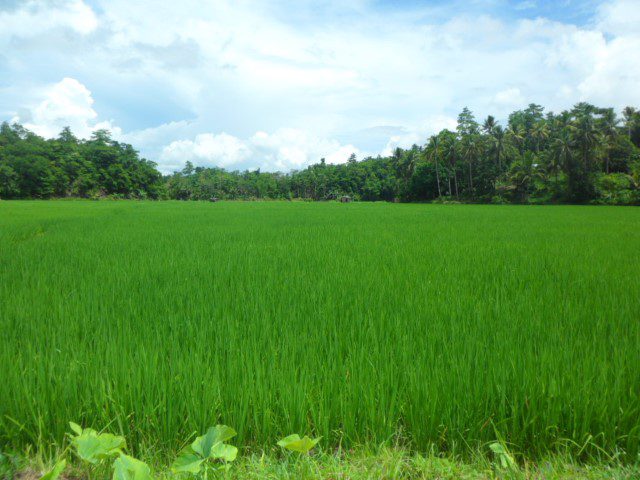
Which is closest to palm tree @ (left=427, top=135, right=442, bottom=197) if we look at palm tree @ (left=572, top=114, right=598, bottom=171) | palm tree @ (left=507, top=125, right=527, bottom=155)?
palm tree @ (left=507, top=125, right=527, bottom=155)

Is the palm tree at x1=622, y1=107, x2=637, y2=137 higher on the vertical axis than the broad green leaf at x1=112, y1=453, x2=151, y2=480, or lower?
higher

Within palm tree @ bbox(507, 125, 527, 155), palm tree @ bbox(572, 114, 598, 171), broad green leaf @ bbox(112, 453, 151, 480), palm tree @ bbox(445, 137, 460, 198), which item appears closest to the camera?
broad green leaf @ bbox(112, 453, 151, 480)

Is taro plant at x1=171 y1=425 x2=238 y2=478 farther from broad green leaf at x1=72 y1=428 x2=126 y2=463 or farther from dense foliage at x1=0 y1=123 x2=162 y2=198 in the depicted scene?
dense foliage at x1=0 y1=123 x2=162 y2=198

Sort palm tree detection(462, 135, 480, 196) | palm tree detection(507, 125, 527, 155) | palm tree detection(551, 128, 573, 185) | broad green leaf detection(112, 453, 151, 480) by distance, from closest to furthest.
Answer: broad green leaf detection(112, 453, 151, 480), palm tree detection(551, 128, 573, 185), palm tree detection(462, 135, 480, 196), palm tree detection(507, 125, 527, 155)

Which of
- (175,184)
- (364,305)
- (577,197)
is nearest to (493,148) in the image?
(577,197)

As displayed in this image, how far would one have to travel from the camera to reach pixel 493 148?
4309 cm

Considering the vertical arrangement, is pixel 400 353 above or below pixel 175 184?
below

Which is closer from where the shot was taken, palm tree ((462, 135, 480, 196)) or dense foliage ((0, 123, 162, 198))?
palm tree ((462, 135, 480, 196))

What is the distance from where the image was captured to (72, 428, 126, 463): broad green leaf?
124cm

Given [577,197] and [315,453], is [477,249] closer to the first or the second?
[315,453]

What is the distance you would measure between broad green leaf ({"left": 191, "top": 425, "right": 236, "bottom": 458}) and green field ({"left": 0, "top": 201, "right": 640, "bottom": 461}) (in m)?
0.28

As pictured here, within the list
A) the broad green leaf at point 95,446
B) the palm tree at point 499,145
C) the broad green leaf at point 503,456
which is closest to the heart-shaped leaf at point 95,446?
the broad green leaf at point 95,446

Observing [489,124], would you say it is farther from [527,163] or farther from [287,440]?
[287,440]

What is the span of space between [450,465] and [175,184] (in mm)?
76840
